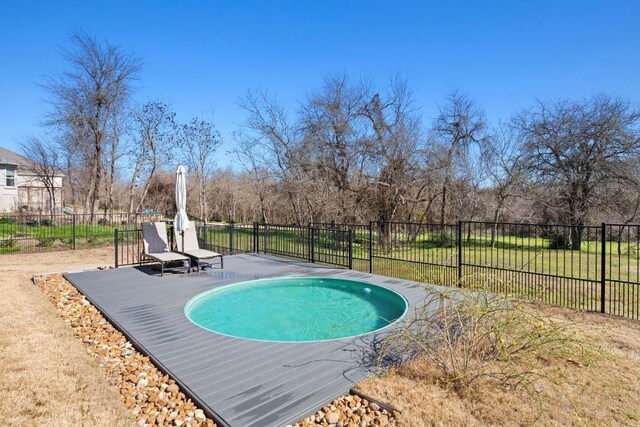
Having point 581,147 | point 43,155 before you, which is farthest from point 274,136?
point 43,155

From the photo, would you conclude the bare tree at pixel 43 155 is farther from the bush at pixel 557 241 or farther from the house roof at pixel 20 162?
the bush at pixel 557 241

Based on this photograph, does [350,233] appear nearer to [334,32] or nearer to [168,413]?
[168,413]

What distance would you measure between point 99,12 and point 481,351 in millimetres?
14785

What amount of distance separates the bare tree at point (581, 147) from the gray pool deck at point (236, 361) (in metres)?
12.4

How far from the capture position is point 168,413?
2738 mm

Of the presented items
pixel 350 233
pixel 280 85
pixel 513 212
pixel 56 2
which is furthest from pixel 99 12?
pixel 513 212

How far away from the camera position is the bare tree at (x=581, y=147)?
13.7 metres

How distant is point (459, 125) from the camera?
54.2ft

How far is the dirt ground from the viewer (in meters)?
2.66

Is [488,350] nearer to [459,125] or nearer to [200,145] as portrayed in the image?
[459,125]

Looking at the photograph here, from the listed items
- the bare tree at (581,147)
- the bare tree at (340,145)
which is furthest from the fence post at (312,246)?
the bare tree at (581,147)

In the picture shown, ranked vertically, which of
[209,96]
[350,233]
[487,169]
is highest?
[209,96]

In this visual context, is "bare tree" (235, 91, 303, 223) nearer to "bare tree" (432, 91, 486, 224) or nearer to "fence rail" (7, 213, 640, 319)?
"fence rail" (7, 213, 640, 319)

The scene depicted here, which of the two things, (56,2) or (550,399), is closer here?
(550,399)
